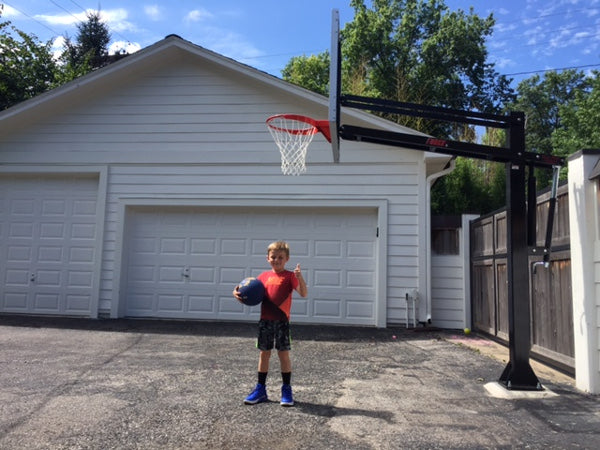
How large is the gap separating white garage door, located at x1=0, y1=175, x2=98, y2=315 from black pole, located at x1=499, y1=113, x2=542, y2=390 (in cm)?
778

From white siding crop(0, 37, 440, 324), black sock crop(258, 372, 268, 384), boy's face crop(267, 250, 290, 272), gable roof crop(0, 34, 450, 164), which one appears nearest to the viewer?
black sock crop(258, 372, 268, 384)

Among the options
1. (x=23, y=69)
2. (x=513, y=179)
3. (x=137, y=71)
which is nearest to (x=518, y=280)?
(x=513, y=179)

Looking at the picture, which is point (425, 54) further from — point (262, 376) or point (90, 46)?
point (262, 376)

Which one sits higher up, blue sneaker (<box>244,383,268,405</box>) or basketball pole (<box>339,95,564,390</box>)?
basketball pole (<box>339,95,564,390</box>)

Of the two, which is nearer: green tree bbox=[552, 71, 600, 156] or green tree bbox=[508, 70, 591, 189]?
green tree bbox=[552, 71, 600, 156]

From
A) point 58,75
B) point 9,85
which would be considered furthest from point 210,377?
point 58,75

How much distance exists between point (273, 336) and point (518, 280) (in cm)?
254

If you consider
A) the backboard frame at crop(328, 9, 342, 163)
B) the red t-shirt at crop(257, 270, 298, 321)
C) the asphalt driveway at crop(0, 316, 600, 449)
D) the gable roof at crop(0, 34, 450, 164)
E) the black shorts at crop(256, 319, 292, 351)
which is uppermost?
the gable roof at crop(0, 34, 450, 164)

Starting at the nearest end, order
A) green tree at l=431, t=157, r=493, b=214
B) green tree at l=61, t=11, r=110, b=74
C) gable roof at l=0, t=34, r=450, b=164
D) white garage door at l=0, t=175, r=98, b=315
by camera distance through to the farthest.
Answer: gable roof at l=0, t=34, r=450, b=164, white garage door at l=0, t=175, r=98, b=315, green tree at l=431, t=157, r=493, b=214, green tree at l=61, t=11, r=110, b=74

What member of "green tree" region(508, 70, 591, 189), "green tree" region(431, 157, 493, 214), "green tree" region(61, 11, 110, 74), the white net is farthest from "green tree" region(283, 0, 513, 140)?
the white net

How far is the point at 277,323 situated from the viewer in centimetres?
403

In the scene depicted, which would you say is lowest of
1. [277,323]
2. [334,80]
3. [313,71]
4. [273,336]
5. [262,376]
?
[262,376]

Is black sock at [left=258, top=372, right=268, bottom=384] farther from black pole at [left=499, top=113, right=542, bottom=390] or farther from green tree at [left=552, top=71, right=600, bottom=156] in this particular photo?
green tree at [left=552, top=71, right=600, bottom=156]

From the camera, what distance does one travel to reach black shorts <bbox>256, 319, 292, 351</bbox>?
398 cm
